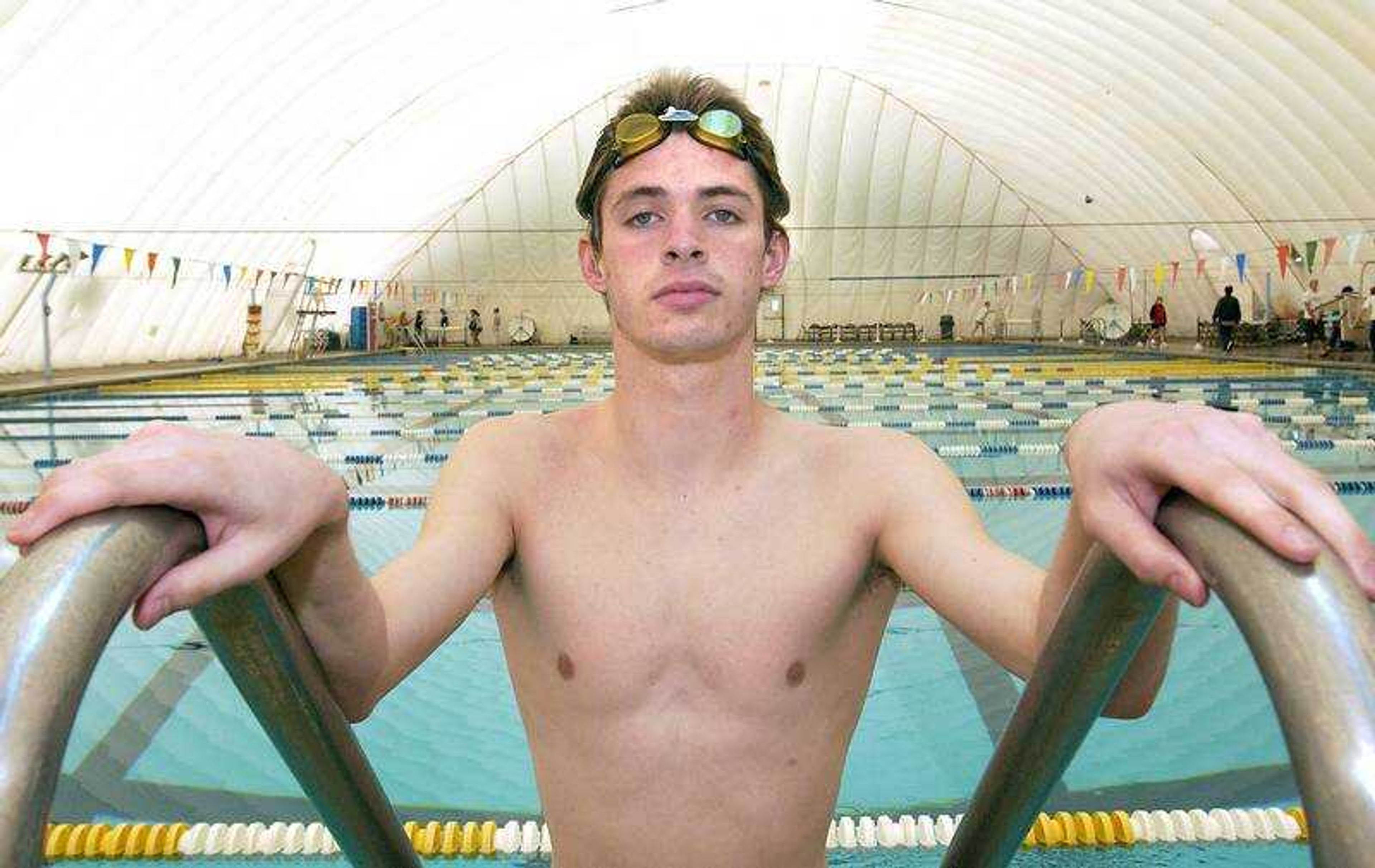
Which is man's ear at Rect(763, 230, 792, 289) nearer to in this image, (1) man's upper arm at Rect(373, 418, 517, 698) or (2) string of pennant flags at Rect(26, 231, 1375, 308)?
(1) man's upper arm at Rect(373, 418, 517, 698)

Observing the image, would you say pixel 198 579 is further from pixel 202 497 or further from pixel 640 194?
pixel 640 194

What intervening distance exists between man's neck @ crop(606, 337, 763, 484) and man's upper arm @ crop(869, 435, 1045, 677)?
0.87 ft

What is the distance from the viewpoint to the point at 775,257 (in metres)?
2.32

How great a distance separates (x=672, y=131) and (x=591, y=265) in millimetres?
280

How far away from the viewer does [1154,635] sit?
1.20 metres

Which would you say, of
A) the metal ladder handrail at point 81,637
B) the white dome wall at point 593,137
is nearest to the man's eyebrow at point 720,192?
the metal ladder handrail at point 81,637

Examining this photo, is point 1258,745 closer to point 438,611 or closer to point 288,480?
point 438,611

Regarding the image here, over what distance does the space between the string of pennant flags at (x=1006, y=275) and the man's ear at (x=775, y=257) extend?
53.2ft

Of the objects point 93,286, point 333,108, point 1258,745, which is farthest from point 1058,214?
point 1258,745

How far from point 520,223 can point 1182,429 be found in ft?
122

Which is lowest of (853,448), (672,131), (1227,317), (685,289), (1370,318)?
(1227,317)

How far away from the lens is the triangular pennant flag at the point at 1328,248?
2052 centimetres

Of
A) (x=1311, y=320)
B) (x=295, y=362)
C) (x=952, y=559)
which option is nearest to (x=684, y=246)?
(x=952, y=559)

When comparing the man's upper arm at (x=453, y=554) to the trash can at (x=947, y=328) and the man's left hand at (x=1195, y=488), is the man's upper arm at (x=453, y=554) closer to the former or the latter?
the man's left hand at (x=1195, y=488)
